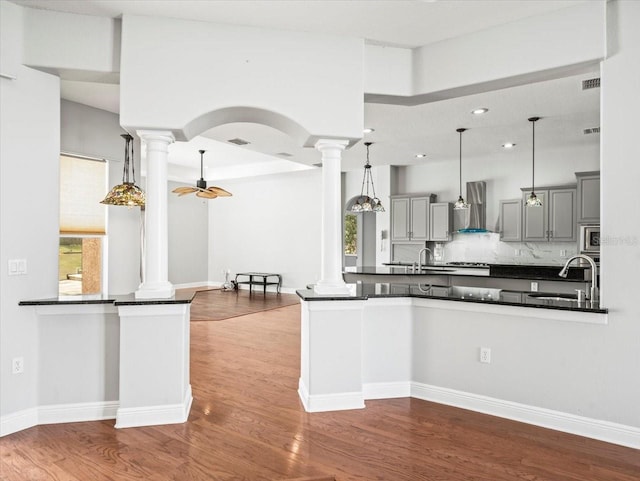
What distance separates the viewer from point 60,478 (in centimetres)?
242

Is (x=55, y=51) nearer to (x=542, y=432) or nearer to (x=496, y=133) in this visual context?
(x=542, y=432)

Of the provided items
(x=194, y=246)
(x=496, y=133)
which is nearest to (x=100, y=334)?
(x=496, y=133)

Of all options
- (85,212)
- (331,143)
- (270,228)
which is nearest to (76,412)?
(85,212)

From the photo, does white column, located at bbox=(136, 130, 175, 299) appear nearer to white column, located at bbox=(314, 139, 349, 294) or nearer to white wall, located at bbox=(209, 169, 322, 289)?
white column, located at bbox=(314, 139, 349, 294)

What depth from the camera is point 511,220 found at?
7586mm

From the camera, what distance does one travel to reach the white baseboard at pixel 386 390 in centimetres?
369

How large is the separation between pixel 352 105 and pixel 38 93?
2.50m

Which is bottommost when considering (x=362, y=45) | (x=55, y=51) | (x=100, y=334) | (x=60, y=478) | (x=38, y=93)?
(x=60, y=478)

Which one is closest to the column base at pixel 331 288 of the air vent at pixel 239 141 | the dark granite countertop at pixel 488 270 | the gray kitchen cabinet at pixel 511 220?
the dark granite countertop at pixel 488 270

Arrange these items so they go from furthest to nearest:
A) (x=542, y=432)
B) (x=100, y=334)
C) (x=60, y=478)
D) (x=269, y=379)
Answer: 1. (x=269, y=379)
2. (x=100, y=334)
3. (x=542, y=432)
4. (x=60, y=478)

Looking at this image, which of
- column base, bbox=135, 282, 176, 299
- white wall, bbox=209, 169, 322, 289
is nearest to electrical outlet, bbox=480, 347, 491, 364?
column base, bbox=135, 282, 176, 299

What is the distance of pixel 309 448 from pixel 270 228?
8.51 m

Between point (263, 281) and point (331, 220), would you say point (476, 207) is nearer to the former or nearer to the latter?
point (331, 220)

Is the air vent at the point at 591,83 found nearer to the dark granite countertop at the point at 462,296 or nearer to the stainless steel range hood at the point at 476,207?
the dark granite countertop at the point at 462,296
